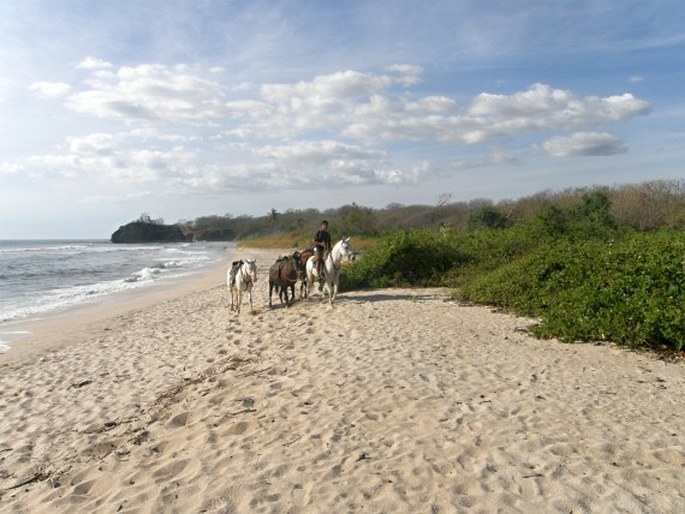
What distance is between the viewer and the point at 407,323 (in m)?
10.7

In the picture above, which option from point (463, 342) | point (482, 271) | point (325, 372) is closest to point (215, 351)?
point (325, 372)

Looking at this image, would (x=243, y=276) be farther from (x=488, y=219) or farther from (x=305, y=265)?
(x=488, y=219)

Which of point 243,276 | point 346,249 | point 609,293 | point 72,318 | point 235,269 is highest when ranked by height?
point 346,249

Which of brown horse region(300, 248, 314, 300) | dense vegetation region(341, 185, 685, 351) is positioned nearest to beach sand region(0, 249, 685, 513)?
dense vegetation region(341, 185, 685, 351)

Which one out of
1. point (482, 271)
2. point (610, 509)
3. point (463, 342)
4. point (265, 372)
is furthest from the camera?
point (482, 271)

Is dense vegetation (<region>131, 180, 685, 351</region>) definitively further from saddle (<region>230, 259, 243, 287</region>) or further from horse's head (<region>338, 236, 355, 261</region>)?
saddle (<region>230, 259, 243, 287</region>)

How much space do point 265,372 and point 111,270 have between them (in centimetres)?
3109

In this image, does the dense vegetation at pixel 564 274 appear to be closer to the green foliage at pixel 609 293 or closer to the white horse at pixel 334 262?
the green foliage at pixel 609 293

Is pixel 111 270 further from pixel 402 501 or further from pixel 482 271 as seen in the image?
pixel 402 501

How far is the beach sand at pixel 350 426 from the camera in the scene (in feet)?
14.0

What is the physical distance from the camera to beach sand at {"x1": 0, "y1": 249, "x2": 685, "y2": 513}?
14.0 ft

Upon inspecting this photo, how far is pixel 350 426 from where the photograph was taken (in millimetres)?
5547

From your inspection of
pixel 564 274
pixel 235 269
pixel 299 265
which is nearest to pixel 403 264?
pixel 299 265

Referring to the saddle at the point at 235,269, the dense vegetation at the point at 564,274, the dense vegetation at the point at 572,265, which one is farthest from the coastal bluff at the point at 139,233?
the saddle at the point at 235,269
